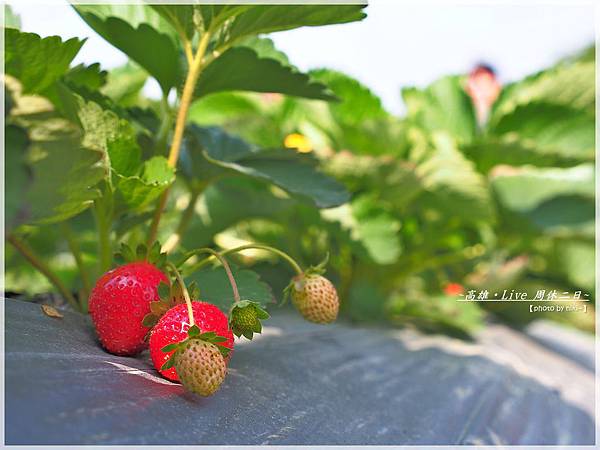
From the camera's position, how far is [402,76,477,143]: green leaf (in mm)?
1293

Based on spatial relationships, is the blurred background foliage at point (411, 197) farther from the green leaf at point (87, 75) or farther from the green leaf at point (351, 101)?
the green leaf at point (87, 75)

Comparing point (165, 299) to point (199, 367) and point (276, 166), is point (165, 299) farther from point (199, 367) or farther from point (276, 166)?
point (276, 166)

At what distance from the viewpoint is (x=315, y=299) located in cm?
48

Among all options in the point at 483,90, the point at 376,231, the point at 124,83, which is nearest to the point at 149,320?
the point at 124,83

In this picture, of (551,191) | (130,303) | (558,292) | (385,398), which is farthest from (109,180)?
(558,292)

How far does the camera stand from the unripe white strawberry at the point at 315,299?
482 mm

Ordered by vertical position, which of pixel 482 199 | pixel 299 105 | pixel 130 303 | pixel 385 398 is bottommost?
pixel 385 398

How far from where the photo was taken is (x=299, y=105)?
119cm

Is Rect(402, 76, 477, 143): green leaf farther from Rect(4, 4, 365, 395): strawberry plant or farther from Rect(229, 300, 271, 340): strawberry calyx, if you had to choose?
Rect(229, 300, 271, 340): strawberry calyx

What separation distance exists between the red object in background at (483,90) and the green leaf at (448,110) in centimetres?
9

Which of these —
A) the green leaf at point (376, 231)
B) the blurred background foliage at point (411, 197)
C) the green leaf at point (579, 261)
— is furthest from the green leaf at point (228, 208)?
the green leaf at point (579, 261)

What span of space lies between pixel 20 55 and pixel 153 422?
1.13 ft

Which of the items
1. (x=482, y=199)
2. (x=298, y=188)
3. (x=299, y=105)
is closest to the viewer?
(x=298, y=188)

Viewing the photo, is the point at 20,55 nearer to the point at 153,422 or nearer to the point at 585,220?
the point at 153,422
